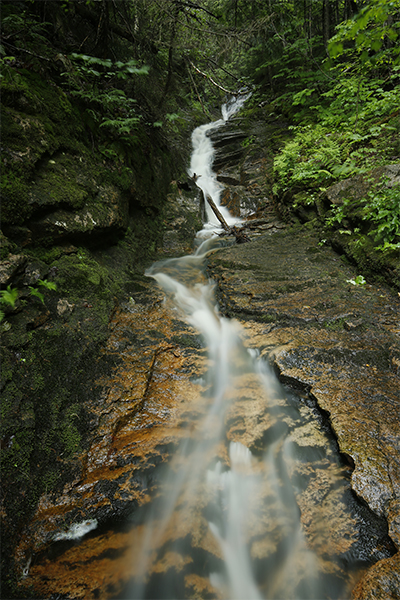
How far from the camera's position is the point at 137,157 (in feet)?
21.5

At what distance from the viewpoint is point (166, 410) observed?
274 centimetres

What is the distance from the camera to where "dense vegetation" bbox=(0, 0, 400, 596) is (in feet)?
7.36

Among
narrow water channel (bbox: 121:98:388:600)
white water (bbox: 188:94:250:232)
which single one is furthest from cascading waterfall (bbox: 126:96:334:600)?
white water (bbox: 188:94:250:232)

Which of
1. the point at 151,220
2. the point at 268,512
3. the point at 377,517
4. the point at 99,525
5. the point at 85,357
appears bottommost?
the point at 268,512

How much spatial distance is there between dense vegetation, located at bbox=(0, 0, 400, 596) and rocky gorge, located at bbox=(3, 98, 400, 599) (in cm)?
4

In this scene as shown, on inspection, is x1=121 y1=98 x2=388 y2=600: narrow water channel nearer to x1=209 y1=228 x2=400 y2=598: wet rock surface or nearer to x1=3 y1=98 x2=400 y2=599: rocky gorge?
x1=3 y1=98 x2=400 y2=599: rocky gorge

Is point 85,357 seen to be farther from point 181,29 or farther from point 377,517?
point 181,29

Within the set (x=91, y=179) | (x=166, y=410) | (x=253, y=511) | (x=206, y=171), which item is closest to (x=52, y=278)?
(x=166, y=410)

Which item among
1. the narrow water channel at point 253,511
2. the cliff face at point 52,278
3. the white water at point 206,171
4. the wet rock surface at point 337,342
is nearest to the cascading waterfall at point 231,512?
the narrow water channel at point 253,511

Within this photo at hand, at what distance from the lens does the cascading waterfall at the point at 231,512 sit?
1.79 meters

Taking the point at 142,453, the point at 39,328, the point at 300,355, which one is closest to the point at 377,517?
the point at 300,355

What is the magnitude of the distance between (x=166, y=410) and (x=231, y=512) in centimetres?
103

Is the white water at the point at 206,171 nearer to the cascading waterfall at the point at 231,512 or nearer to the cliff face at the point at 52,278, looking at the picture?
the cliff face at the point at 52,278

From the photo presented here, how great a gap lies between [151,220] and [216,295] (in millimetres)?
3456
